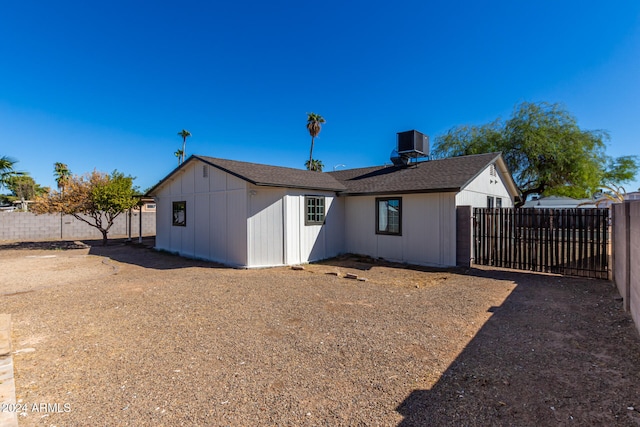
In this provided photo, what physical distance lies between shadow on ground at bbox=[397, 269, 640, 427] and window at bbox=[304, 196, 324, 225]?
6652 mm

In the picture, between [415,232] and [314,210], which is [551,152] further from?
[314,210]

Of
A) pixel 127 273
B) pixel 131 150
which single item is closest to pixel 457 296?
pixel 127 273

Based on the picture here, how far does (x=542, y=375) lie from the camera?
10.5 ft

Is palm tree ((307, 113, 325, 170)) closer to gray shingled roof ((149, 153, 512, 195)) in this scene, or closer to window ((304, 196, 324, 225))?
gray shingled roof ((149, 153, 512, 195))

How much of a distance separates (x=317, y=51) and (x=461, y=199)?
417 inches

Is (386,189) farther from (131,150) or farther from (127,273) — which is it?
(131,150)

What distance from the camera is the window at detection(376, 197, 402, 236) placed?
A: 10586mm

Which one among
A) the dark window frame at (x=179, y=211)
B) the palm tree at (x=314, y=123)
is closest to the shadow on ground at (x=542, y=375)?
the dark window frame at (x=179, y=211)

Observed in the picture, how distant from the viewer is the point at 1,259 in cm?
1134

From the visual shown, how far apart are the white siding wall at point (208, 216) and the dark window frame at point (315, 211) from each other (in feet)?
7.31

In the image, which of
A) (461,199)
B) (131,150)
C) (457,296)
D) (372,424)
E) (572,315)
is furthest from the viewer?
(131,150)

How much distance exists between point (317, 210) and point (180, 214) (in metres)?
6.16

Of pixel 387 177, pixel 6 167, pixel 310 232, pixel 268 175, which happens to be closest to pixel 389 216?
pixel 387 177

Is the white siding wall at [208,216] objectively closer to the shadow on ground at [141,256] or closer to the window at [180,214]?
the window at [180,214]
